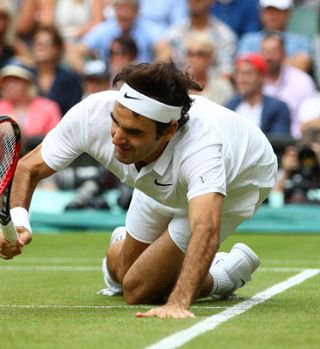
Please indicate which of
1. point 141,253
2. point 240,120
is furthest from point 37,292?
point 240,120

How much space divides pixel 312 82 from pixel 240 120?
8.05 m

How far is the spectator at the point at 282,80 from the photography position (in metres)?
14.1

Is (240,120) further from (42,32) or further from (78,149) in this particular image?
(42,32)

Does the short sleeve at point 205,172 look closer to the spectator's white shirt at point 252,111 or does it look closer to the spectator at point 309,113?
the spectator's white shirt at point 252,111

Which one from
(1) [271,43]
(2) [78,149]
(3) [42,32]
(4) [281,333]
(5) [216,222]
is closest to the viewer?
(4) [281,333]

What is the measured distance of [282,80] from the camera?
46.9ft

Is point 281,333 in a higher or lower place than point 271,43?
higher

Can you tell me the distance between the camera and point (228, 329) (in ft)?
17.9

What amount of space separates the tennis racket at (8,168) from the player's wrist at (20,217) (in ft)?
0.52

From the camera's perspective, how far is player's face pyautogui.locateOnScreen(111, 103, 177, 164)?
5938 mm

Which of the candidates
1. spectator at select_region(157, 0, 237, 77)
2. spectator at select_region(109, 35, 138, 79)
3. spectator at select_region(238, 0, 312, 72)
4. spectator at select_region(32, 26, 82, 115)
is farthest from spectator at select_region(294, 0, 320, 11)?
spectator at select_region(32, 26, 82, 115)

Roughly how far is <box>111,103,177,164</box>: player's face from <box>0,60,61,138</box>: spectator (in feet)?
26.5

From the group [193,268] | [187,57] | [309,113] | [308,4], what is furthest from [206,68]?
[193,268]

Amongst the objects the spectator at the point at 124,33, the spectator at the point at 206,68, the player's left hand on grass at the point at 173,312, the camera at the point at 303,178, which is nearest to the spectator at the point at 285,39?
the spectator at the point at 206,68
